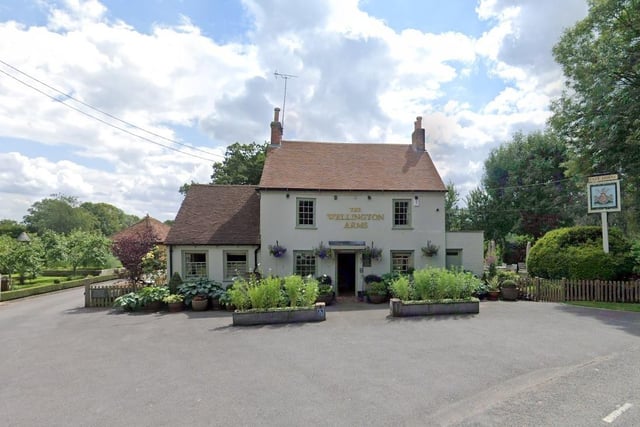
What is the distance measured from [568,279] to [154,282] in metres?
19.9

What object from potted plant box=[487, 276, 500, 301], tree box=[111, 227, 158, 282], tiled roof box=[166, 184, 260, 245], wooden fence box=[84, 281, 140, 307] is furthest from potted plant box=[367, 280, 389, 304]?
wooden fence box=[84, 281, 140, 307]

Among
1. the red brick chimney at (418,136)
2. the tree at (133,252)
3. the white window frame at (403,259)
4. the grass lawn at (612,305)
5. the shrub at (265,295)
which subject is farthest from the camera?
the red brick chimney at (418,136)

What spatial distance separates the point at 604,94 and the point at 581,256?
27.8ft

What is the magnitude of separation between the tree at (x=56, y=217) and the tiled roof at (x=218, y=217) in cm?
6543

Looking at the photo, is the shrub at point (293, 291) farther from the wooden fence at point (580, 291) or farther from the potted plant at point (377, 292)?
the wooden fence at point (580, 291)

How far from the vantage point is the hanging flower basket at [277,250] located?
1678 cm

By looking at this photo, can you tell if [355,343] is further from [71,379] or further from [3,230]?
[3,230]

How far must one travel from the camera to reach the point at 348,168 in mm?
19172

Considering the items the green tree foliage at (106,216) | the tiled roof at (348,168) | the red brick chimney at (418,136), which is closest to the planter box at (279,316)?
the tiled roof at (348,168)

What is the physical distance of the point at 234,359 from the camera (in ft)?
26.2

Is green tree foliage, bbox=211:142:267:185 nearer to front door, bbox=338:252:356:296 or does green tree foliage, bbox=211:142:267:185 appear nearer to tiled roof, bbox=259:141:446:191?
tiled roof, bbox=259:141:446:191

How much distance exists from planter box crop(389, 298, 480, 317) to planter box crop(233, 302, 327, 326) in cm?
274

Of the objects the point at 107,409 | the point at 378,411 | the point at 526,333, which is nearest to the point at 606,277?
the point at 526,333

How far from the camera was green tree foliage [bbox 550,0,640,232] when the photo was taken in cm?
1720
